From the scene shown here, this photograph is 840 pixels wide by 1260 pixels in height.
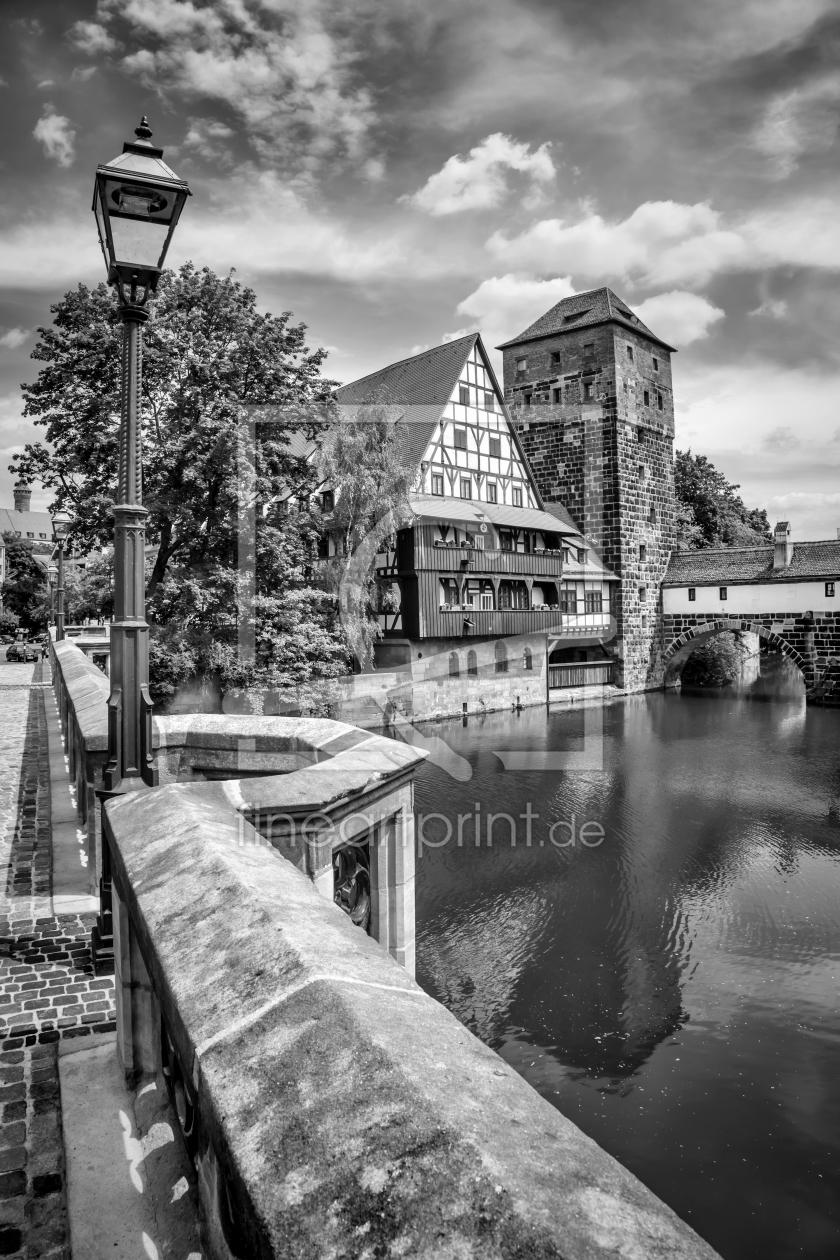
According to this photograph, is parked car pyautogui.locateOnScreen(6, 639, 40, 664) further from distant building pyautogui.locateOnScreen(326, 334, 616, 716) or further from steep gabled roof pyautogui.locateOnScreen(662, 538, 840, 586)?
steep gabled roof pyautogui.locateOnScreen(662, 538, 840, 586)

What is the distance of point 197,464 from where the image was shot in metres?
18.7

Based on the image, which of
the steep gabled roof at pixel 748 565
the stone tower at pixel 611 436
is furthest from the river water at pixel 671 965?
the stone tower at pixel 611 436

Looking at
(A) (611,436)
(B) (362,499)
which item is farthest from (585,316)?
(B) (362,499)

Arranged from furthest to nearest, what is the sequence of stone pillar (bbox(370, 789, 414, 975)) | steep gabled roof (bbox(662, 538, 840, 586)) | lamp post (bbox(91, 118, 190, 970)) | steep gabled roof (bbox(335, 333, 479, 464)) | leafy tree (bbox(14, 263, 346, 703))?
1. steep gabled roof (bbox(662, 538, 840, 586))
2. steep gabled roof (bbox(335, 333, 479, 464))
3. leafy tree (bbox(14, 263, 346, 703))
4. stone pillar (bbox(370, 789, 414, 975))
5. lamp post (bbox(91, 118, 190, 970))

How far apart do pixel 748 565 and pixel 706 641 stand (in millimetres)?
6520

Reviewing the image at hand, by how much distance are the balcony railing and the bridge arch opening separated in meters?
4.28

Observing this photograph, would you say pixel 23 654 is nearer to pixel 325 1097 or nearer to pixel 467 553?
pixel 467 553

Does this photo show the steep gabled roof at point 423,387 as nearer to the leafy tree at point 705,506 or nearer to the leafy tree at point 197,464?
the leafy tree at point 197,464

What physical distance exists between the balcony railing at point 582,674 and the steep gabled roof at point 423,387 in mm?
11384

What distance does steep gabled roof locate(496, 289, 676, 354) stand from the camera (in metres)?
37.6

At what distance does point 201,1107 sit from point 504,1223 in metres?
0.63

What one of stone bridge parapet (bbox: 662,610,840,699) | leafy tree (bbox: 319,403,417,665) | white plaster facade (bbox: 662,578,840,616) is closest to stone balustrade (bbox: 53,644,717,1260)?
leafy tree (bbox: 319,403,417,665)

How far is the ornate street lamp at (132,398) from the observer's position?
414 cm

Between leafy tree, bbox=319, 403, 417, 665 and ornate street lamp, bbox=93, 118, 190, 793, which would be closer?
ornate street lamp, bbox=93, 118, 190, 793
